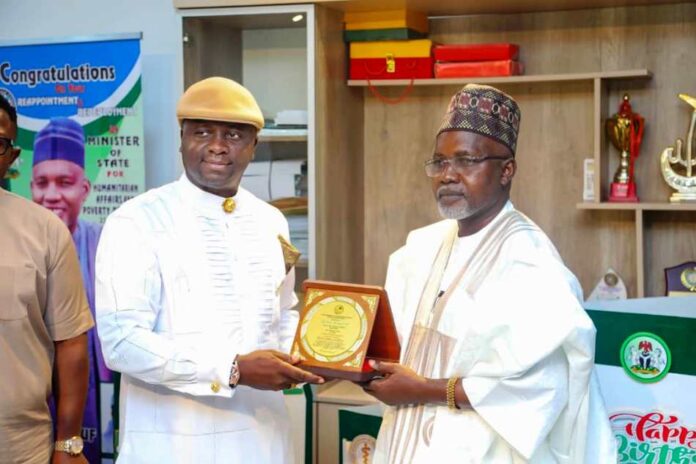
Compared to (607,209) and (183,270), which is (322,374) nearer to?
(183,270)

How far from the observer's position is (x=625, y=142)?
12.7ft

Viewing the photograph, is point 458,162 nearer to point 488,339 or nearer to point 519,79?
point 488,339

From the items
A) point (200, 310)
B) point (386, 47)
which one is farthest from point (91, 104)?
point (200, 310)

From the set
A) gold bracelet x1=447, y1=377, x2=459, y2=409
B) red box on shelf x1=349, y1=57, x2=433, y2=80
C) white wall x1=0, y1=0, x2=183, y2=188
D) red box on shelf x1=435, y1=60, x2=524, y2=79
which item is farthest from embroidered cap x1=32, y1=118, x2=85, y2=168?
gold bracelet x1=447, y1=377, x2=459, y2=409

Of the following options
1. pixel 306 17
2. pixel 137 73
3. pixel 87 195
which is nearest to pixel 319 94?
pixel 306 17

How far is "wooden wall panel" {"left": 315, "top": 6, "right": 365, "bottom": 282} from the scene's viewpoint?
3.88 meters

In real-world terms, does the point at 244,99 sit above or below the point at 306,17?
below

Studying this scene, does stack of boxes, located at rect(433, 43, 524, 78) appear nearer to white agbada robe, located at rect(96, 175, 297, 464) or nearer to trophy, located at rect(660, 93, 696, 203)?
trophy, located at rect(660, 93, 696, 203)

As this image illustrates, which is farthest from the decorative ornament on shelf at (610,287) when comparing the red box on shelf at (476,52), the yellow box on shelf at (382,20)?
the yellow box on shelf at (382,20)

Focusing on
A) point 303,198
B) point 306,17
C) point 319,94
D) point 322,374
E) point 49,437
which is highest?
point 306,17

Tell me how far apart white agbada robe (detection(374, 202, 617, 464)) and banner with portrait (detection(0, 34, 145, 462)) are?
6.81 feet

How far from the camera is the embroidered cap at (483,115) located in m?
2.29

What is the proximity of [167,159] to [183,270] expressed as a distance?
215 centimetres

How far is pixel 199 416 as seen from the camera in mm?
2576
